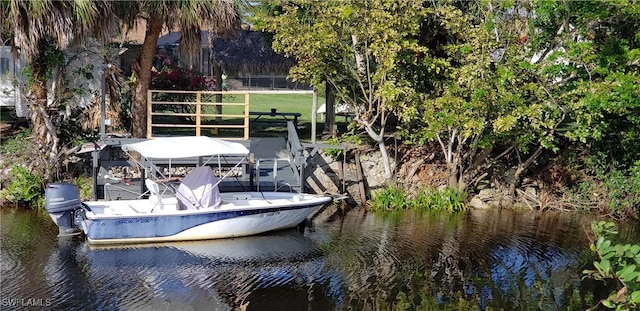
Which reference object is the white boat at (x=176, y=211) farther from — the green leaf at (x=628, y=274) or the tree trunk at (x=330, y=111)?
the green leaf at (x=628, y=274)

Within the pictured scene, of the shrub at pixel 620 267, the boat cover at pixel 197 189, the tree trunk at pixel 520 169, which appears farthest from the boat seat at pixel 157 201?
the shrub at pixel 620 267

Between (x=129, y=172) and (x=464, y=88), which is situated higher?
(x=464, y=88)

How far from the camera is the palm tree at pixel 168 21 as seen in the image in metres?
19.3

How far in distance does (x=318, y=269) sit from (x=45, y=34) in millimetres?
9335

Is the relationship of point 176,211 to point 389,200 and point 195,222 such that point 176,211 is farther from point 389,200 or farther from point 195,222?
point 389,200

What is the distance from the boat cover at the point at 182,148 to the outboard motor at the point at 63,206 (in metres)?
1.68

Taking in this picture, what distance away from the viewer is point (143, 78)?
2123 cm

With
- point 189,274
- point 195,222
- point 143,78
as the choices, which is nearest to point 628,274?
point 189,274

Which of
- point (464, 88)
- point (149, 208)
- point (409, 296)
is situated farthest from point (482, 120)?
point (149, 208)

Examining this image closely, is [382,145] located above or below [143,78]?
below

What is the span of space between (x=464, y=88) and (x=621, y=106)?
373cm

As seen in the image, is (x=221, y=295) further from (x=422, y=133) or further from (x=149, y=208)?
(x=422, y=133)

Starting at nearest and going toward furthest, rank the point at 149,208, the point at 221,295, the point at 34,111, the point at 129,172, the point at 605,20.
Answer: the point at 221,295
the point at 149,208
the point at 605,20
the point at 34,111
the point at 129,172

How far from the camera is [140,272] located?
13812 mm
